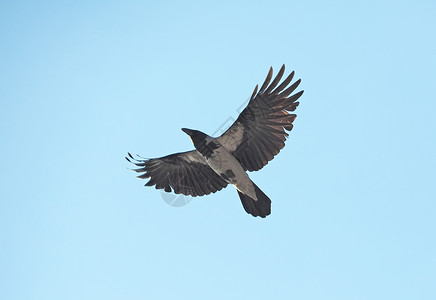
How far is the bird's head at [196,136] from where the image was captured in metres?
13.8

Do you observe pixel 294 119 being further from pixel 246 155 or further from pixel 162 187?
pixel 162 187

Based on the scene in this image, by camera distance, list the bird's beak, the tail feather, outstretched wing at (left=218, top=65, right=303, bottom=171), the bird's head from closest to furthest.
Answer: outstretched wing at (left=218, top=65, right=303, bottom=171) → the tail feather → the bird's head → the bird's beak

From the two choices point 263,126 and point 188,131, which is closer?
point 263,126

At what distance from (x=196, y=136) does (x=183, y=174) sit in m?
1.42

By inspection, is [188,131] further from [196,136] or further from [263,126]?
[263,126]

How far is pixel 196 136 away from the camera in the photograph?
45.3ft

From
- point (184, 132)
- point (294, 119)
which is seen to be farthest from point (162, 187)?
point (294, 119)

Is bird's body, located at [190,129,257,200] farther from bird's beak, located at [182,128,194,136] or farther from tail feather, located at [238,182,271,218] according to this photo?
bird's beak, located at [182,128,194,136]

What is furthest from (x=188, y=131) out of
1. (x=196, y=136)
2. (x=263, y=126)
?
(x=263, y=126)

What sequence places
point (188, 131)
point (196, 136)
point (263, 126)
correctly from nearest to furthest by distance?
1. point (263, 126)
2. point (196, 136)
3. point (188, 131)

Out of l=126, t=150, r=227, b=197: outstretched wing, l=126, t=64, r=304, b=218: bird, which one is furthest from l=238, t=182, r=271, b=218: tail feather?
l=126, t=150, r=227, b=197: outstretched wing

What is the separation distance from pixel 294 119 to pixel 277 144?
2.19 ft

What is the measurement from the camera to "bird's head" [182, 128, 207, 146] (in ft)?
45.2

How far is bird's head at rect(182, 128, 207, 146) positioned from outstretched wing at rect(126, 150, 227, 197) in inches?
23.7
